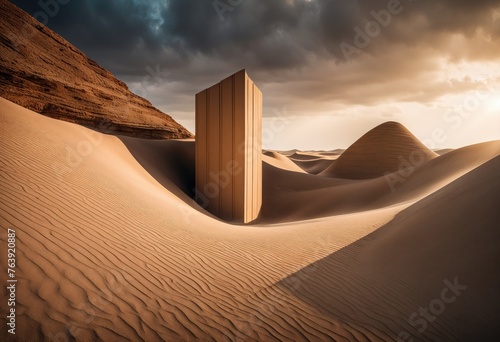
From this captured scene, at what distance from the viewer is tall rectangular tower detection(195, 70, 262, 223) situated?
36.8ft

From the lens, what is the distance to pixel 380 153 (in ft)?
82.1

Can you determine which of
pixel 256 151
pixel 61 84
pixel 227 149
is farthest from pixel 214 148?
pixel 61 84

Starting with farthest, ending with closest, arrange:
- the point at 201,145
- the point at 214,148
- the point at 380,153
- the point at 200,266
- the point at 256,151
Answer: the point at 380,153 → the point at 256,151 → the point at 201,145 → the point at 214,148 → the point at 200,266

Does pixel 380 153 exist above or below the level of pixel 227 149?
above

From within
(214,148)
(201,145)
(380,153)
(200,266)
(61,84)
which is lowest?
(200,266)

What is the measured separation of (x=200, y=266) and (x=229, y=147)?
8.00 meters

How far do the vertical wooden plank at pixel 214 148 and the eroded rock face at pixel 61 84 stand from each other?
756 centimetres

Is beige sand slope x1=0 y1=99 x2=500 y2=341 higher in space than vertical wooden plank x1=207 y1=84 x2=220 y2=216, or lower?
lower

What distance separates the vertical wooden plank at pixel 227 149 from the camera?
37.2 feet

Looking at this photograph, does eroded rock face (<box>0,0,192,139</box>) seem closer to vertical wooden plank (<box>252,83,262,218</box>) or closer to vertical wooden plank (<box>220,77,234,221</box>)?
vertical wooden plank (<box>220,77,234,221</box>)

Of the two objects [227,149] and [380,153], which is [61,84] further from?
[380,153]

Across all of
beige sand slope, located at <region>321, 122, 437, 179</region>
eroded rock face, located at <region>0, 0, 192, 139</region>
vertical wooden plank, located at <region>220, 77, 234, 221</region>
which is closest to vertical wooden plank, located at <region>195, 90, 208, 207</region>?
vertical wooden plank, located at <region>220, 77, 234, 221</region>

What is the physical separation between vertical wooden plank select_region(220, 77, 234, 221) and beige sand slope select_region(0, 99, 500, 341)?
4911 millimetres

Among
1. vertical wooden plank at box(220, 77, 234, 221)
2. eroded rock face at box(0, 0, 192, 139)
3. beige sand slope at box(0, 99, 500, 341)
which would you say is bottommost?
beige sand slope at box(0, 99, 500, 341)
